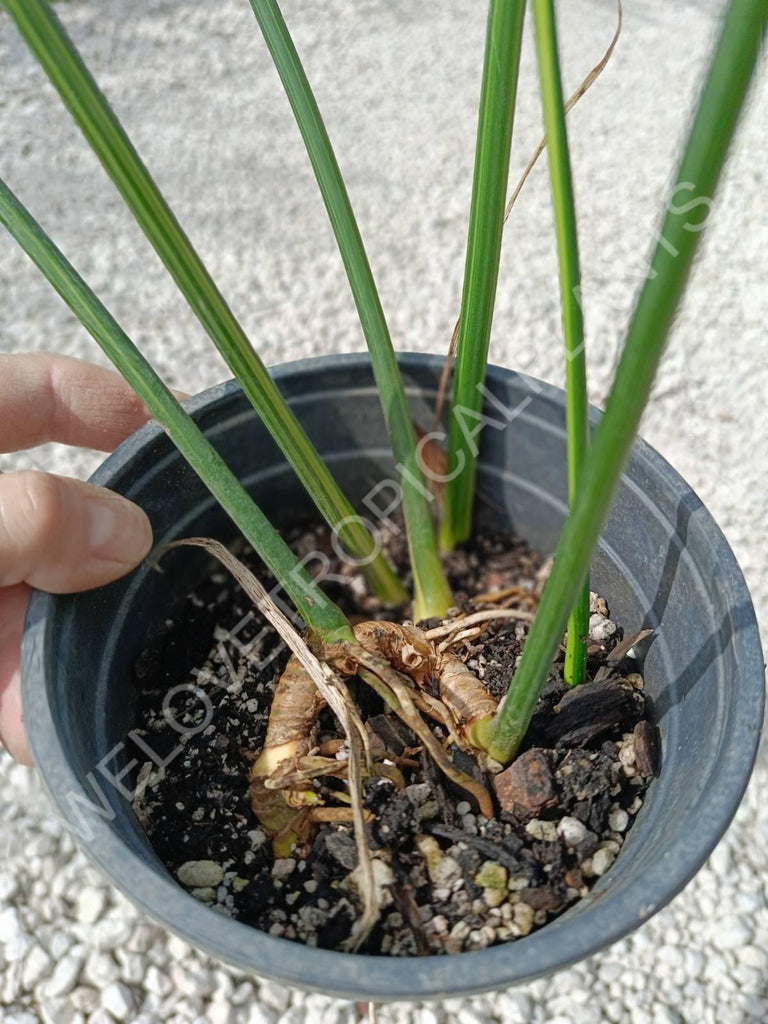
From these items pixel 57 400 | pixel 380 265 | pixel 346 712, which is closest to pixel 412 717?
pixel 346 712

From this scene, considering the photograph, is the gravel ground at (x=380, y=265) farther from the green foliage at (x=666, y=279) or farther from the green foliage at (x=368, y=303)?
the green foliage at (x=666, y=279)

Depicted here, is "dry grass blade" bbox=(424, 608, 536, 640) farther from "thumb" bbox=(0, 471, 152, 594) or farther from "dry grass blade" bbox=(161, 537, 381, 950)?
"thumb" bbox=(0, 471, 152, 594)

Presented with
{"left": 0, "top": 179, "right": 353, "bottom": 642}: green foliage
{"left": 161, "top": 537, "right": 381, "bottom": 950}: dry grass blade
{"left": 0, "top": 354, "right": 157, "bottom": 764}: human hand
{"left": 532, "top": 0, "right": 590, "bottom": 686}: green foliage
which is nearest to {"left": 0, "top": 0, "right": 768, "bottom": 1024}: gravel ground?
{"left": 0, "top": 354, "right": 157, "bottom": 764}: human hand

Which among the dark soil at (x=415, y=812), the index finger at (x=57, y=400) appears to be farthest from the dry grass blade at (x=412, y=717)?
the index finger at (x=57, y=400)

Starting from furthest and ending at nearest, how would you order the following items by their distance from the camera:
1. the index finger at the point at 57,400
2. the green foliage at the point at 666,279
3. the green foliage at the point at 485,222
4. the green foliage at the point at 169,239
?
1. the index finger at the point at 57,400
2. the green foliage at the point at 485,222
3. the green foliage at the point at 169,239
4. the green foliage at the point at 666,279

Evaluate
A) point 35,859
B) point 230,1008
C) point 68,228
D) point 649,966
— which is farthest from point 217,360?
point 649,966

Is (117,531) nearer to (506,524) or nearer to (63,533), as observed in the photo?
(63,533)

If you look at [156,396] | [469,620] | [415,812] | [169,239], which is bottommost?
[415,812]
